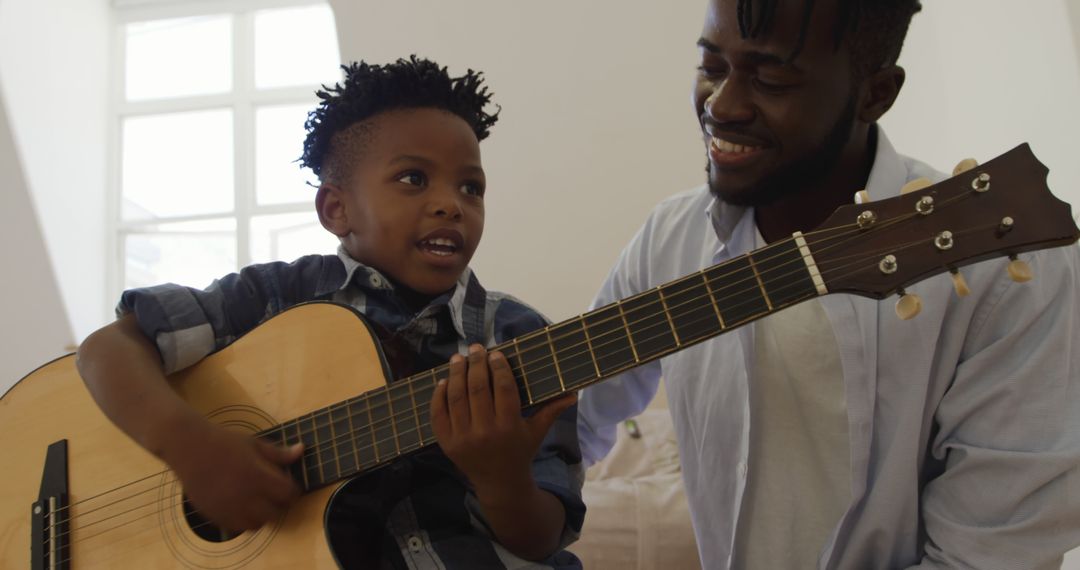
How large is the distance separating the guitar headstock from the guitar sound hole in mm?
821

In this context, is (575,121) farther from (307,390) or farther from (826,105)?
(307,390)

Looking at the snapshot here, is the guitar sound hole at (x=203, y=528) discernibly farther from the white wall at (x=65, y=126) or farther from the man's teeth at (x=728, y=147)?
the white wall at (x=65, y=126)

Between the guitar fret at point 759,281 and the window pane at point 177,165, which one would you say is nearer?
the guitar fret at point 759,281

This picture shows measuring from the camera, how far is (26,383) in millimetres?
1241

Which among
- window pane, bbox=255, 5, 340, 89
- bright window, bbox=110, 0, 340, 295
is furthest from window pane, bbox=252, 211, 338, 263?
window pane, bbox=255, 5, 340, 89

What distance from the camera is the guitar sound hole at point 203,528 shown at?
109 centimetres

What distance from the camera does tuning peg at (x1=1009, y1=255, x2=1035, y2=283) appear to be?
2.69 ft

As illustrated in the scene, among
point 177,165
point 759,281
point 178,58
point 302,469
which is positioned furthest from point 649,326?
point 178,58

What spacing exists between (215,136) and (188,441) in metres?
3.95

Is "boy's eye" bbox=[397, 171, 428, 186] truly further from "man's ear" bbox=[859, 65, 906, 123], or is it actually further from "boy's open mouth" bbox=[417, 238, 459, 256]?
"man's ear" bbox=[859, 65, 906, 123]

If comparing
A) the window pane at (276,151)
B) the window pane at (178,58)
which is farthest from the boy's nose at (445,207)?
the window pane at (178,58)

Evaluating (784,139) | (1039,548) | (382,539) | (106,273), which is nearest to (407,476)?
(382,539)

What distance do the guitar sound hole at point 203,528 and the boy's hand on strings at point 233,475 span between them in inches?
1.1

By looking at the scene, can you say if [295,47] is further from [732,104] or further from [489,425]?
[489,425]
